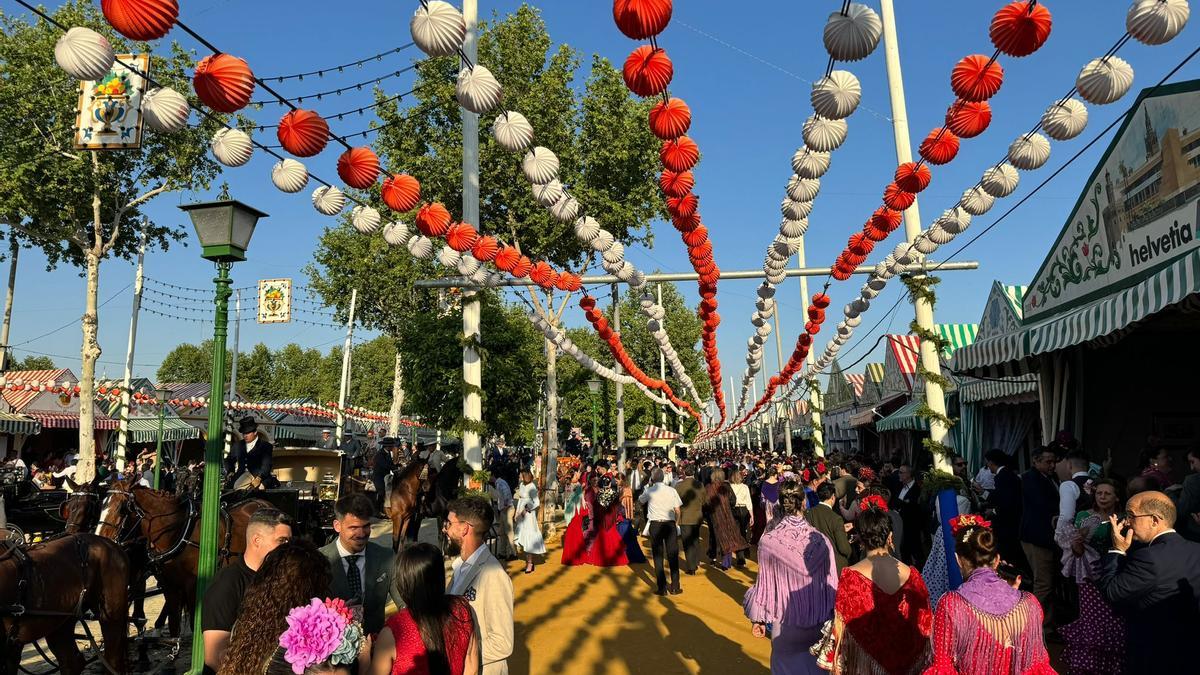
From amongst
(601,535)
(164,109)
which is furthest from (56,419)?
(164,109)

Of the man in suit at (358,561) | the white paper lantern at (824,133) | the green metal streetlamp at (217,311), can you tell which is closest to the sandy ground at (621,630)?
the man in suit at (358,561)

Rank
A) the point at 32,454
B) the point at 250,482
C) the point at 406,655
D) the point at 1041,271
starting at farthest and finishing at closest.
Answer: the point at 32,454 → the point at 1041,271 → the point at 250,482 → the point at 406,655

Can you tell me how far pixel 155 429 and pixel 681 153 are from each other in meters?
35.8

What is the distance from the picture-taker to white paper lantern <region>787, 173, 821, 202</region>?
787 cm

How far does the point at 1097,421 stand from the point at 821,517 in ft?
22.5

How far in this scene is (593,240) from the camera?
8.54m

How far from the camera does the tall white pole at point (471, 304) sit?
1083cm

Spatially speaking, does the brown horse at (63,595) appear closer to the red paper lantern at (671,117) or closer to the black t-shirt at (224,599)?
the black t-shirt at (224,599)

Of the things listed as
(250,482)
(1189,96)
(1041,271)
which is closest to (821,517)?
(1189,96)

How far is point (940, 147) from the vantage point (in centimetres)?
719

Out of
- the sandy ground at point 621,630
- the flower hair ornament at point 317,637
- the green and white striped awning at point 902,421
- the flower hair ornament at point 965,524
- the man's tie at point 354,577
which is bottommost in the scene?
the sandy ground at point 621,630

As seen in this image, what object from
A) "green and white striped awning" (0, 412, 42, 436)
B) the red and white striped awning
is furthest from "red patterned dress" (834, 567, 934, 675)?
the red and white striped awning

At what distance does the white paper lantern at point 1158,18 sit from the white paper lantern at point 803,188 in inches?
121

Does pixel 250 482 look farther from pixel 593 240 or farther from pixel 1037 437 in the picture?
pixel 1037 437
